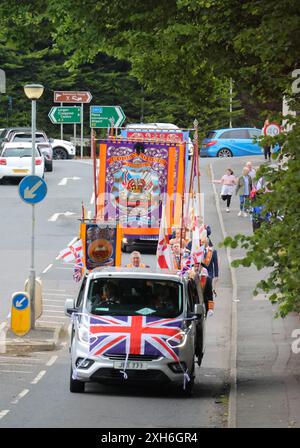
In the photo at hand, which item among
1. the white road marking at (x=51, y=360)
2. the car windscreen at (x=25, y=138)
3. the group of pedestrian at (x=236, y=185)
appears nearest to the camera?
the white road marking at (x=51, y=360)

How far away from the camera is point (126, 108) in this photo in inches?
3113

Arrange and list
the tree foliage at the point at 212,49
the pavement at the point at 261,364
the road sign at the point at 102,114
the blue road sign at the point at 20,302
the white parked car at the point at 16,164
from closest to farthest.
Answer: the tree foliage at the point at 212,49, the pavement at the point at 261,364, the blue road sign at the point at 20,302, the white parked car at the point at 16,164, the road sign at the point at 102,114

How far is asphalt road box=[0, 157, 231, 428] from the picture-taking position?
1669 cm

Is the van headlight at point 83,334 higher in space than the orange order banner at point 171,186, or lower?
lower

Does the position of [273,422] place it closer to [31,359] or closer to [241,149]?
[31,359]

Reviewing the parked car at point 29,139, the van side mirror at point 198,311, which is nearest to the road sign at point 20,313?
the van side mirror at point 198,311

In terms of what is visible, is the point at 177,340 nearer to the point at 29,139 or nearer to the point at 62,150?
the point at 29,139

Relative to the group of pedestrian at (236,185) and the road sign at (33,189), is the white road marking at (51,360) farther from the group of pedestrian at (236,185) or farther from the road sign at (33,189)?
the group of pedestrian at (236,185)

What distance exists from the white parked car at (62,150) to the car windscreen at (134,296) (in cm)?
4787

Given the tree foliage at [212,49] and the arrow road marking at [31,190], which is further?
the arrow road marking at [31,190]

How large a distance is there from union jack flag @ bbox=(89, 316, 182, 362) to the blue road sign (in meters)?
5.72

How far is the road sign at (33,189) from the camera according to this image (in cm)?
2478

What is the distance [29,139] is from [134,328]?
40.7m

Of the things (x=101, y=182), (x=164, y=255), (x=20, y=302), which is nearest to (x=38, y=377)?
(x=20, y=302)
